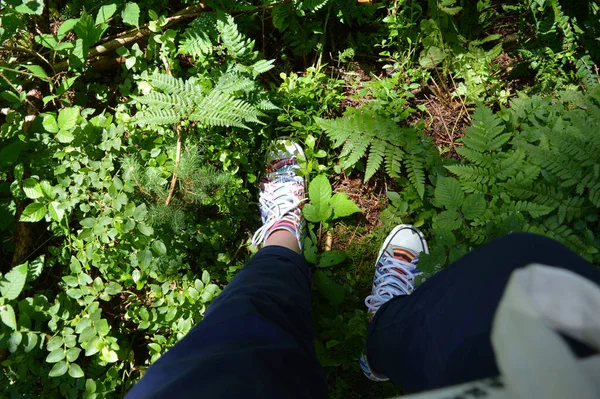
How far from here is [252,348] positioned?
1354 millimetres

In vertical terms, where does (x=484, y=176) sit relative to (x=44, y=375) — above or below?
above

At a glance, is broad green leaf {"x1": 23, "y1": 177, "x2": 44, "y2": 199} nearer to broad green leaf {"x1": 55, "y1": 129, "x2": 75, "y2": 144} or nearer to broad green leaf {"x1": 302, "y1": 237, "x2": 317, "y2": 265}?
broad green leaf {"x1": 55, "y1": 129, "x2": 75, "y2": 144}

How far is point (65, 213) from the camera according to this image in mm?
2350

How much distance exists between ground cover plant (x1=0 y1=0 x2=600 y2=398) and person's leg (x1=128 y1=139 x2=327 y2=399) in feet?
1.66

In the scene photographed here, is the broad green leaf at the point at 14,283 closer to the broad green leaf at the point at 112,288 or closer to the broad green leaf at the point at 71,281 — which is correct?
the broad green leaf at the point at 71,281

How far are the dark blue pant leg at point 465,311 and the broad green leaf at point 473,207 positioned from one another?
92 cm

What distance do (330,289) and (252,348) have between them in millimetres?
1348

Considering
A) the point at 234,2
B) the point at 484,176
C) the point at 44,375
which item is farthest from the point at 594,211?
the point at 44,375

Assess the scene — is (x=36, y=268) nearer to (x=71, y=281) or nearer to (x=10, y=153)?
(x=71, y=281)

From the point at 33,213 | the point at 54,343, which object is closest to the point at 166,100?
the point at 33,213

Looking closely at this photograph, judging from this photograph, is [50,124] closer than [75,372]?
No

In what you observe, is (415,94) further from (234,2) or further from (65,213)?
(65,213)

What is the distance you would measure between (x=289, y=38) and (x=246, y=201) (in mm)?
1280

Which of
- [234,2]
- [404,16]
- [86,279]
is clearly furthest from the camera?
[404,16]
